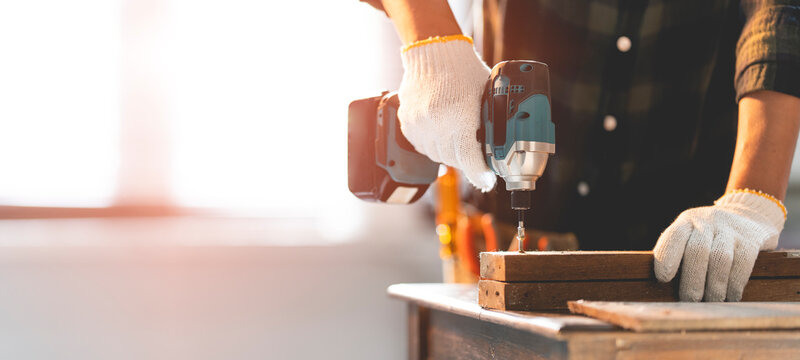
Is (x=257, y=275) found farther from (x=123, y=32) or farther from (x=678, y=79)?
(x=678, y=79)

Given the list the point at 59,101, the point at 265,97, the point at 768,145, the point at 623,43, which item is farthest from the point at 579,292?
the point at 59,101

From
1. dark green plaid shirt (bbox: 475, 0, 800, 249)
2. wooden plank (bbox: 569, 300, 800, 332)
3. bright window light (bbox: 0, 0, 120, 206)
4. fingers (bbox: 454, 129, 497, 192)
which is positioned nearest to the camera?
wooden plank (bbox: 569, 300, 800, 332)

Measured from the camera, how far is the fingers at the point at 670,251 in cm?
82

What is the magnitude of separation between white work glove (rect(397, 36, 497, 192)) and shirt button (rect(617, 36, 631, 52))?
0.64 metres

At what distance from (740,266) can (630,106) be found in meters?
0.70

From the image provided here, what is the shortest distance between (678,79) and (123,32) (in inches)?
64.3

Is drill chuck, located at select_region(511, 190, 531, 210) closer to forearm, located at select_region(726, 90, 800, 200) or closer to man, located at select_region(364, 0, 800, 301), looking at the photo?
man, located at select_region(364, 0, 800, 301)

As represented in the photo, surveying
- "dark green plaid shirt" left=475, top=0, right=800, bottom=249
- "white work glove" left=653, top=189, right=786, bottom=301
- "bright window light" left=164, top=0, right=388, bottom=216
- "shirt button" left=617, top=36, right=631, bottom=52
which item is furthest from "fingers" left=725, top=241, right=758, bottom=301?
"bright window light" left=164, top=0, right=388, bottom=216

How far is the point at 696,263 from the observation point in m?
0.82

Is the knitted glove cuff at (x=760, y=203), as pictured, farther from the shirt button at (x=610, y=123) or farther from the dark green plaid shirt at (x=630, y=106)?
the shirt button at (x=610, y=123)

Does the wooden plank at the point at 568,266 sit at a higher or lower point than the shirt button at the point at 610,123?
lower

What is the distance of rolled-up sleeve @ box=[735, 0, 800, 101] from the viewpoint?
101cm

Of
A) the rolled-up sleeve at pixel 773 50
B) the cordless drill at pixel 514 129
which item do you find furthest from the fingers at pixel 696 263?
the rolled-up sleeve at pixel 773 50

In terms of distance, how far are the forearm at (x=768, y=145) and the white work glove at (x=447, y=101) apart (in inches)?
15.8
